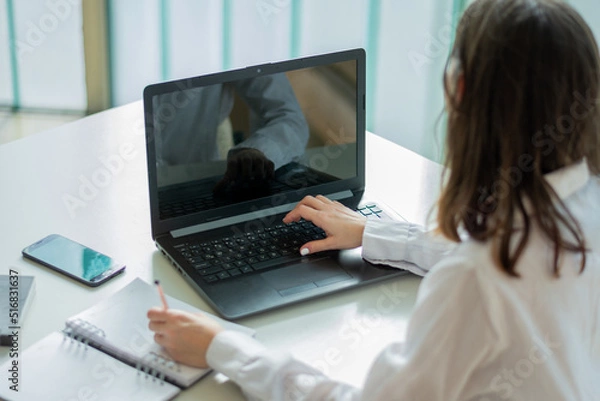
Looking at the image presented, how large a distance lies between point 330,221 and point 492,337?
1.63ft

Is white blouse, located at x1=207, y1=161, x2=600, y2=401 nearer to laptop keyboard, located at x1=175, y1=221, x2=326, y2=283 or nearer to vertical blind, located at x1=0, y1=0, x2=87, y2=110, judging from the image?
laptop keyboard, located at x1=175, y1=221, x2=326, y2=283

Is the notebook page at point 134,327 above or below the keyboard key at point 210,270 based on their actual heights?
below

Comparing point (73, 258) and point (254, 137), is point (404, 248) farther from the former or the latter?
point (73, 258)

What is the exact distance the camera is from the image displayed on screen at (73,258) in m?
1.26

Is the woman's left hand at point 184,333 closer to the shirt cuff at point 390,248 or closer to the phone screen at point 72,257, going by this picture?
the phone screen at point 72,257

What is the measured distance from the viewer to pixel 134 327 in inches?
43.9

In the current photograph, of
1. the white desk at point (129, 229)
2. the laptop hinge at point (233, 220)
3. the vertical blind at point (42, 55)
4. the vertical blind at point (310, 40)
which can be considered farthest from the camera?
the vertical blind at point (42, 55)

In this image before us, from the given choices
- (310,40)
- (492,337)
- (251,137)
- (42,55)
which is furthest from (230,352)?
(42,55)

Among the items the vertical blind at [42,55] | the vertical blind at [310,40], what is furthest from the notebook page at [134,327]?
the vertical blind at [42,55]

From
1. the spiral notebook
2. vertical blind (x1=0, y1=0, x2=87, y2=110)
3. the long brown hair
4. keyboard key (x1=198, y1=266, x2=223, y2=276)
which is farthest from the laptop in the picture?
vertical blind (x1=0, y1=0, x2=87, y2=110)

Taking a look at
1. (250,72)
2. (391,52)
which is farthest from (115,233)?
(391,52)

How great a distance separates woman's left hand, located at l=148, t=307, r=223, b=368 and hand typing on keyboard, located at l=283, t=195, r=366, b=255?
268 mm

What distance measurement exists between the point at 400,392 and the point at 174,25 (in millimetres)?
2079

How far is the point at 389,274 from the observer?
1.27 m
